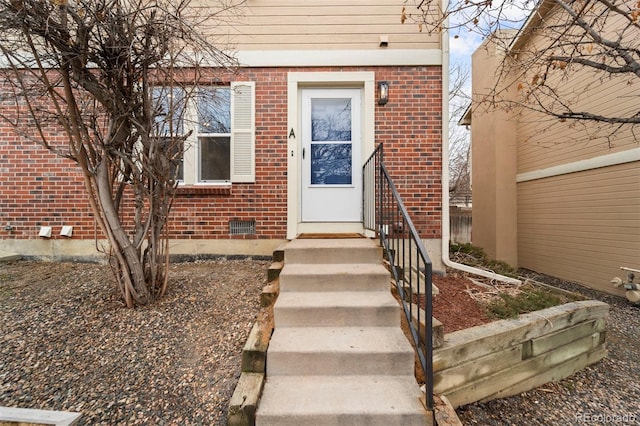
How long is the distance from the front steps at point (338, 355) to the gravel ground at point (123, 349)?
340 millimetres

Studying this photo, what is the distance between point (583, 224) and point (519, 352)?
4644mm

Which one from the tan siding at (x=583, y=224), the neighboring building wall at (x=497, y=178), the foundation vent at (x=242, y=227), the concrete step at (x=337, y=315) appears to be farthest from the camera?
the neighboring building wall at (x=497, y=178)

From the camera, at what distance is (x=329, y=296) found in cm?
236

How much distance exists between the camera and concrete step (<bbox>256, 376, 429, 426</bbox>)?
5.10 feet

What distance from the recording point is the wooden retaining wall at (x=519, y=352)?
6.67ft

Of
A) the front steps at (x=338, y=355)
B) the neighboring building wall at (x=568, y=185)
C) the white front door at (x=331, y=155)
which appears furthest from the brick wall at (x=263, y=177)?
the neighboring building wall at (x=568, y=185)

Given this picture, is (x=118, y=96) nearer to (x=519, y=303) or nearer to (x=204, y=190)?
(x=204, y=190)

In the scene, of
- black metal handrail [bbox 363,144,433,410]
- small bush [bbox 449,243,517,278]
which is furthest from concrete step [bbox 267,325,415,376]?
small bush [bbox 449,243,517,278]

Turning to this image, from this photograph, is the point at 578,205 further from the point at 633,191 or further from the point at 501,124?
the point at 501,124

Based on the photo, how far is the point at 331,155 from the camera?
3.90 m

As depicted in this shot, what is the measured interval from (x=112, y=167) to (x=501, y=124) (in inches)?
305

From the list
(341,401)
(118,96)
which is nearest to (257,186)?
(118,96)

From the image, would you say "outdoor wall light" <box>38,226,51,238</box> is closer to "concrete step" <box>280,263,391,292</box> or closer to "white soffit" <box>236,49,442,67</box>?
"white soffit" <box>236,49,442,67</box>

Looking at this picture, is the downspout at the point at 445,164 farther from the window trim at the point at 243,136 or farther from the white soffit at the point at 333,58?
the window trim at the point at 243,136
